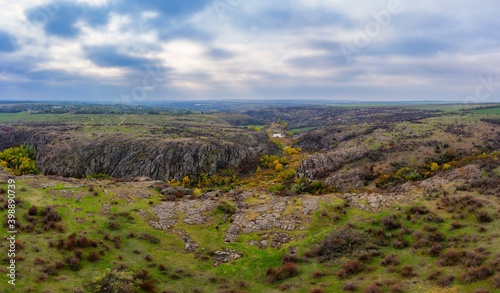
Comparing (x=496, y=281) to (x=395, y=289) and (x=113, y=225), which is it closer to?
(x=395, y=289)

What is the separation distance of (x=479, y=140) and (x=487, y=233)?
102632 millimetres

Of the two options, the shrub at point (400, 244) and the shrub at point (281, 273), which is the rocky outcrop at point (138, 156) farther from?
the shrub at point (400, 244)

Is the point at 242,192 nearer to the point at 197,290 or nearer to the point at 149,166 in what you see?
the point at 197,290

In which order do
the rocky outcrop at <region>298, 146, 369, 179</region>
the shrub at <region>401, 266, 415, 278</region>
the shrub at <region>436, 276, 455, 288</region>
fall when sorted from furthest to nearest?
the rocky outcrop at <region>298, 146, 369, 179</region> → the shrub at <region>401, 266, 415, 278</region> → the shrub at <region>436, 276, 455, 288</region>

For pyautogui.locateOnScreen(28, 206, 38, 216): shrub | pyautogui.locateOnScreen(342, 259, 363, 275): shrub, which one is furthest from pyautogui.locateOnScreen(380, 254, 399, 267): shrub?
pyautogui.locateOnScreen(28, 206, 38, 216): shrub

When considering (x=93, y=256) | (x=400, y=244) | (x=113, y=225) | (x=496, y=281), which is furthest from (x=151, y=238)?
(x=496, y=281)

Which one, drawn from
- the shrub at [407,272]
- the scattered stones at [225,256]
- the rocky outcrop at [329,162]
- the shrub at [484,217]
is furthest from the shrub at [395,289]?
the rocky outcrop at [329,162]

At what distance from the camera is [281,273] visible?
A: 3150cm

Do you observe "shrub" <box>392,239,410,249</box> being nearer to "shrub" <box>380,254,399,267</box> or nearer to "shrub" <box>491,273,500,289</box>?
"shrub" <box>380,254,399,267</box>

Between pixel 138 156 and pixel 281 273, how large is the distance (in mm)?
115697

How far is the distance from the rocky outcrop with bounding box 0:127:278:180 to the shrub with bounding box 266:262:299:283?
98980 millimetres

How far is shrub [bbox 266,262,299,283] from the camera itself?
103ft

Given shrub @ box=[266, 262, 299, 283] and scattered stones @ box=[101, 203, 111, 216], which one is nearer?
shrub @ box=[266, 262, 299, 283]

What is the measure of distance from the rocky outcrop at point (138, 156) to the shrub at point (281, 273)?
99.0 m
